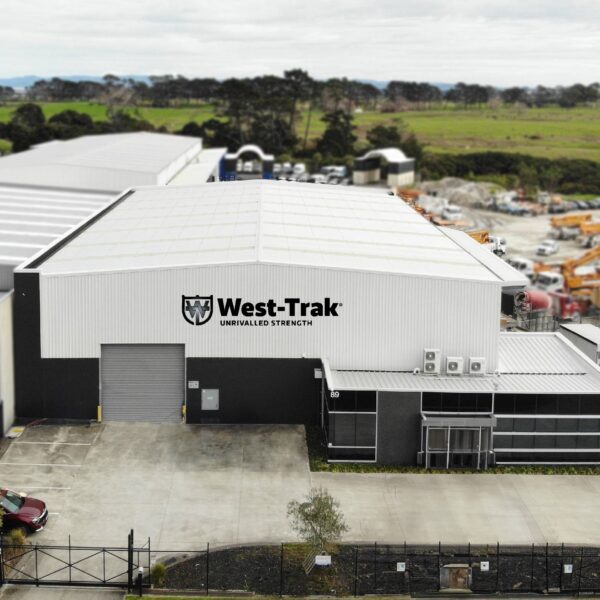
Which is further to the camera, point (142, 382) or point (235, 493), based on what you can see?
point (142, 382)

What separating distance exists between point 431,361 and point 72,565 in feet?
47.3

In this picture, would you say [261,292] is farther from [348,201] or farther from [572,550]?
[348,201]

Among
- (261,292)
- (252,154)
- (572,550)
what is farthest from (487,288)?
(252,154)

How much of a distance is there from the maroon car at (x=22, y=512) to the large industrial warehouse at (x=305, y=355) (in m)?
8.02

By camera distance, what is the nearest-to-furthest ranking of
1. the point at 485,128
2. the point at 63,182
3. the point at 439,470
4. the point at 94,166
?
the point at 439,470
the point at 63,182
the point at 94,166
the point at 485,128

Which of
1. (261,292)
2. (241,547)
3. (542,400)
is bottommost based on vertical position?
(241,547)

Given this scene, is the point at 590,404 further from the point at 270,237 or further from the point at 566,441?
the point at 270,237

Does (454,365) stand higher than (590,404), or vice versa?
(454,365)

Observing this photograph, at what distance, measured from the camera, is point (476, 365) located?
3134 centimetres

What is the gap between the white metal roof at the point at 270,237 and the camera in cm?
3309

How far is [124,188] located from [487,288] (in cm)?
3443

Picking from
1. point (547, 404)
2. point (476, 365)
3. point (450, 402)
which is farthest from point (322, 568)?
point (476, 365)

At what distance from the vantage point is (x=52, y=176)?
198 ft

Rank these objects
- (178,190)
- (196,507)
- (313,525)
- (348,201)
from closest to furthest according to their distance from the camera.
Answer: (313,525) < (196,507) < (348,201) < (178,190)
